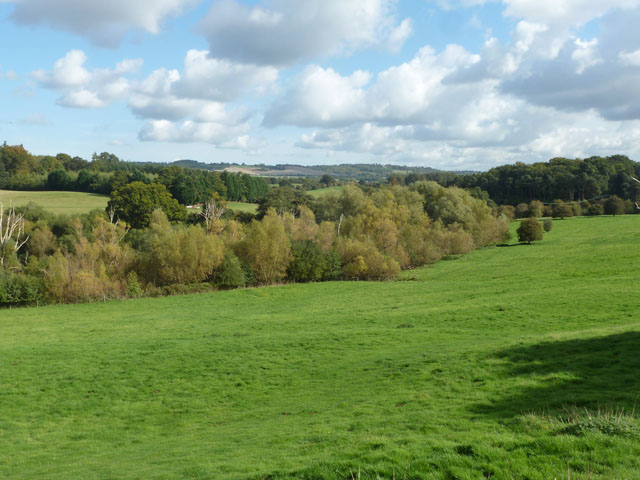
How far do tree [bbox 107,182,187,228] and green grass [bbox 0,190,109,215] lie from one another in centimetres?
2039

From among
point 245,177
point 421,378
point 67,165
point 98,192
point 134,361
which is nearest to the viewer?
point 421,378

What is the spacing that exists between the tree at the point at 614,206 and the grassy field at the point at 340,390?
311 ft

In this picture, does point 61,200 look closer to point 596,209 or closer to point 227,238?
point 227,238

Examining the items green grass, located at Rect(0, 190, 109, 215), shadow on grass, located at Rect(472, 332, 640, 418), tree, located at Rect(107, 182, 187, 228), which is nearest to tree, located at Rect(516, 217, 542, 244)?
tree, located at Rect(107, 182, 187, 228)

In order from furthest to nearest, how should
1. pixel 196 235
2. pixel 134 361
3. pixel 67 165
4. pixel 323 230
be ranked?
pixel 67 165 < pixel 323 230 < pixel 196 235 < pixel 134 361

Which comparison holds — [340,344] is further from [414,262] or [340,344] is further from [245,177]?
[245,177]

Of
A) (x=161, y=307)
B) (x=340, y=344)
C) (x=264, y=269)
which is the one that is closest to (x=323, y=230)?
(x=264, y=269)

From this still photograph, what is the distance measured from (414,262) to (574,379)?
65045 mm

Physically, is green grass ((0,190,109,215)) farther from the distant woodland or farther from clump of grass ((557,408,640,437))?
clump of grass ((557,408,640,437))

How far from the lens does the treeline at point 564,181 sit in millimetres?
140750

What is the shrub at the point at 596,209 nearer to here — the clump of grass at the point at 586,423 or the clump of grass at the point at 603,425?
the clump of grass at the point at 586,423

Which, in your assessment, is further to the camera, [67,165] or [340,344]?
[67,165]

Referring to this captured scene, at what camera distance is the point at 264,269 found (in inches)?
2601

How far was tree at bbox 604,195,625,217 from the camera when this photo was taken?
4796 inches
